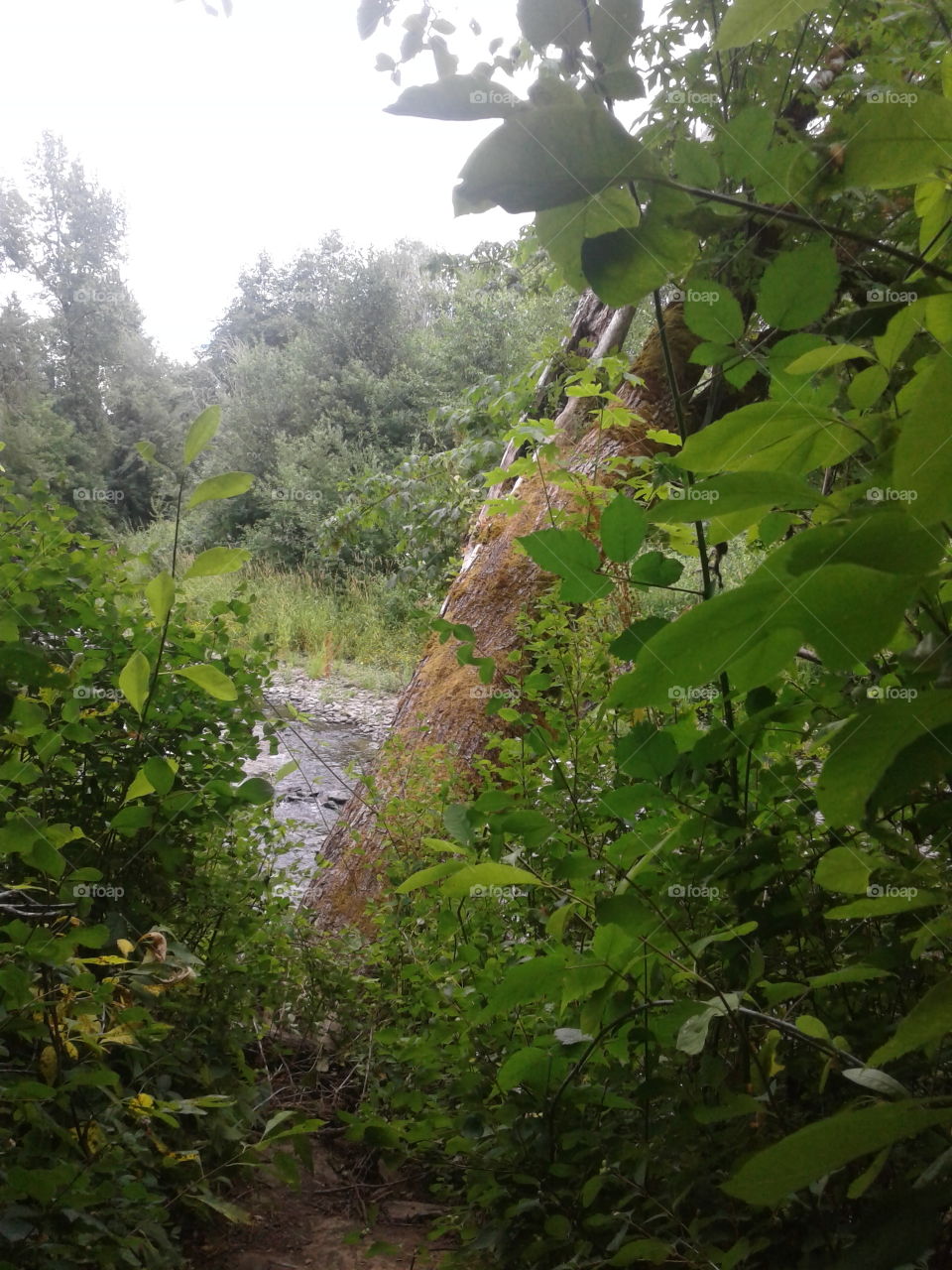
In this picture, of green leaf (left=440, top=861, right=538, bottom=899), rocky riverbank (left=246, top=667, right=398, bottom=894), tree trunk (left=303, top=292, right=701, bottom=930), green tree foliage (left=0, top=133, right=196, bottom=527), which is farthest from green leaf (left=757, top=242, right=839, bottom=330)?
green tree foliage (left=0, top=133, right=196, bottom=527)

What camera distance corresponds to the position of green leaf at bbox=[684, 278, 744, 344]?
1.25 feet

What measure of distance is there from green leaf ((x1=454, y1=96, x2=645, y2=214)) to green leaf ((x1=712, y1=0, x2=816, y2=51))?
0.27ft

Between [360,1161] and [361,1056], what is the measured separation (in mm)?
163

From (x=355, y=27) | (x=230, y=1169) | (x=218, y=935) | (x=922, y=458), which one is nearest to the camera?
(x=922, y=458)

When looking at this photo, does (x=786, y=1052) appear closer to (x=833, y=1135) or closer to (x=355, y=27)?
(x=833, y=1135)

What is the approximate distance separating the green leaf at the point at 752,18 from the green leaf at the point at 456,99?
0.10 m

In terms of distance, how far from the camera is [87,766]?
1388 millimetres

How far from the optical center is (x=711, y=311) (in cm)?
39

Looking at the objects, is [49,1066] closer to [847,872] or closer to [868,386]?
[847,872]

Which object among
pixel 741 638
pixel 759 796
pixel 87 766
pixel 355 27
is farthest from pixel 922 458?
pixel 87 766

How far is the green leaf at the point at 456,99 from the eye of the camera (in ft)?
0.85

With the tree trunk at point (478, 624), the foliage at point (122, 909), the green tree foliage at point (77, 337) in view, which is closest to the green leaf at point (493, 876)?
the foliage at point (122, 909)

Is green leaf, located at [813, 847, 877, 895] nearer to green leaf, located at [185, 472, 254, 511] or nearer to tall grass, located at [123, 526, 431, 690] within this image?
green leaf, located at [185, 472, 254, 511]

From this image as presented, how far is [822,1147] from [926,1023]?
55 mm
